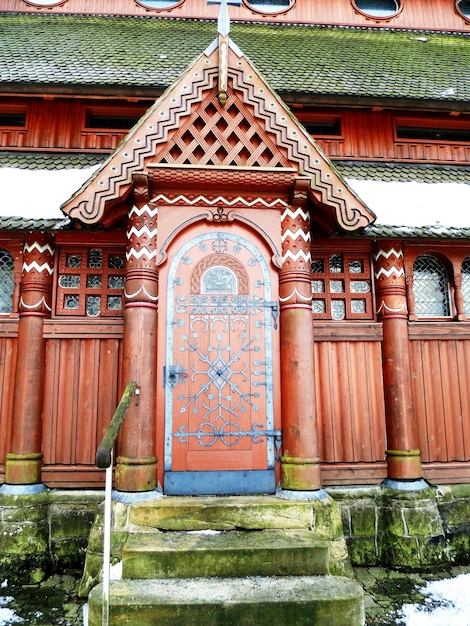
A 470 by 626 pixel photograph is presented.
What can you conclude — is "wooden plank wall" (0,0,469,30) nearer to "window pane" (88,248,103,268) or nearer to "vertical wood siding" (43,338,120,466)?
"window pane" (88,248,103,268)

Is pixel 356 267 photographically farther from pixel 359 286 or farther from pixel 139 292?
pixel 139 292

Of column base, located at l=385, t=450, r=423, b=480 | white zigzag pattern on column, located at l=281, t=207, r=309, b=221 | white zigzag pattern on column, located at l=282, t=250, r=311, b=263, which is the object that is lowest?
column base, located at l=385, t=450, r=423, b=480

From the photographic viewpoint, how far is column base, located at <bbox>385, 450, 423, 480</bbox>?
19.5 feet

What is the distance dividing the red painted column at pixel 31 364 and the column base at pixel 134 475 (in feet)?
4.63

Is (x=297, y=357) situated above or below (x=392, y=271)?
below

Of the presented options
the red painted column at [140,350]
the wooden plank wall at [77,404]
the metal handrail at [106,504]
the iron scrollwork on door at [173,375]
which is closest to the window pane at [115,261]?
the red painted column at [140,350]

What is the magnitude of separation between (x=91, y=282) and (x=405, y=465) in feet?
15.0

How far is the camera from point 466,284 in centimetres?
684

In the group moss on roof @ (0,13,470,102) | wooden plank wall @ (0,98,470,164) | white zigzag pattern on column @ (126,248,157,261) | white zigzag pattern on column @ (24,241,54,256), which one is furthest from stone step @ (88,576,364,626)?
moss on roof @ (0,13,470,102)

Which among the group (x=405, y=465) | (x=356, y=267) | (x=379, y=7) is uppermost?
(x=379, y=7)

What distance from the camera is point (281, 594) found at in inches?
147

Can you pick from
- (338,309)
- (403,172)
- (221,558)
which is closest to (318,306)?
(338,309)

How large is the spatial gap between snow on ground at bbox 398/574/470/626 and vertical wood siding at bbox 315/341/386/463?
150 cm

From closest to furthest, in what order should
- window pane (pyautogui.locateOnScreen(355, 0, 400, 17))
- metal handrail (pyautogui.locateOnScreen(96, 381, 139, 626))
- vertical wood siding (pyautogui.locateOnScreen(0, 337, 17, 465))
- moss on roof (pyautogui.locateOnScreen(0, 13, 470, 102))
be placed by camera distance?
metal handrail (pyautogui.locateOnScreen(96, 381, 139, 626)), vertical wood siding (pyautogui.locateOnScreen(0, 337, 17, 465)), moss on roof (pyautogui.locateOnScreen(0, 13, 470, 102)), window pane (pyautogui.locateOnScreen(355, 0, 400, 17))
